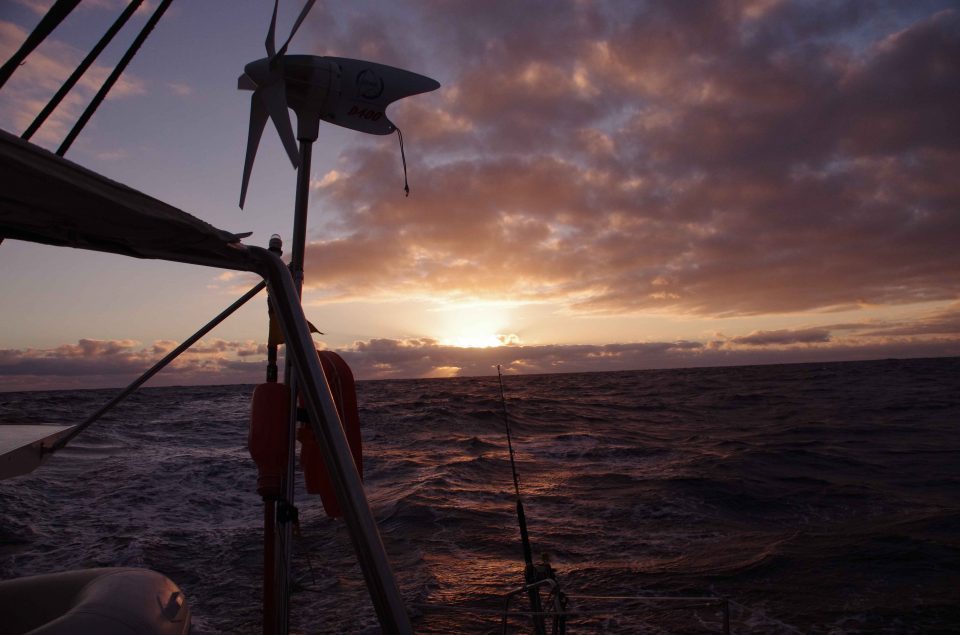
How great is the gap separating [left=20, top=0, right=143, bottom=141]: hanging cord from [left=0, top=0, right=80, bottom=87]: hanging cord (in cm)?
51

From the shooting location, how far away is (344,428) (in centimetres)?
387

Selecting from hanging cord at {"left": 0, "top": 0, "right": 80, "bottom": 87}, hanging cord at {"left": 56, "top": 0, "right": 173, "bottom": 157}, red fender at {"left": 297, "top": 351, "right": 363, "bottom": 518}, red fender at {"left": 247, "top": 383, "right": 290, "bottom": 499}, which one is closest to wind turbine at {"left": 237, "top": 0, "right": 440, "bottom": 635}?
red fender at {"left": 247, "top": 383, "right": 290, "bottom": 499}

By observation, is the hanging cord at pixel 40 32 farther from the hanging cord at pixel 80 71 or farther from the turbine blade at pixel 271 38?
the turbine blade at pixel 271 38

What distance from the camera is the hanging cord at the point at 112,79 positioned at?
3910mm

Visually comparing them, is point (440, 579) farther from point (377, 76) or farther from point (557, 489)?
point (377, 76)

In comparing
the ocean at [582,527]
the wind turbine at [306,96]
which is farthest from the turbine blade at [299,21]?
the ocean at [582,527]

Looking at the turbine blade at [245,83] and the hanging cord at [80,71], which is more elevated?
the turbine blade at [245,83]

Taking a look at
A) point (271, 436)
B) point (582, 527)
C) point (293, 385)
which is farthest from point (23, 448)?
point (582, 527)

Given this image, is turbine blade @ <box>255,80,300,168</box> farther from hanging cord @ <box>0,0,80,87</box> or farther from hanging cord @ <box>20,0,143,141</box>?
hanging cord @ <box>0,0,80,87</box>

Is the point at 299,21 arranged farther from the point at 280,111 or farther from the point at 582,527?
the point at 582,527

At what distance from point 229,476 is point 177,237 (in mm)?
18683

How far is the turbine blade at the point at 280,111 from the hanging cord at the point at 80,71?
124cm

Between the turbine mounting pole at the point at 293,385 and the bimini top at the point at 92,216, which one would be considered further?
the turbine mounting pole at the point at 293,385

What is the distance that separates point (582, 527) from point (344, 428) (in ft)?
33.5
